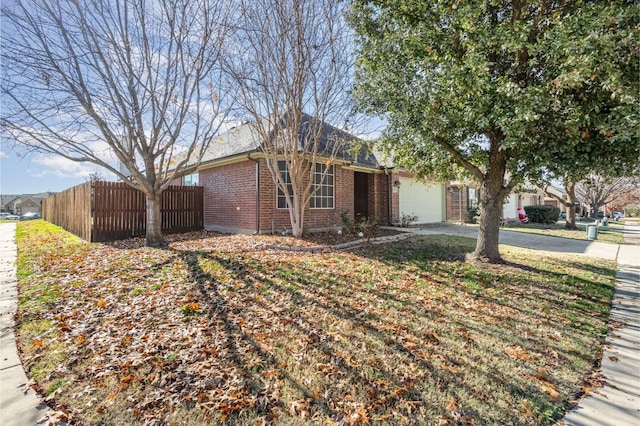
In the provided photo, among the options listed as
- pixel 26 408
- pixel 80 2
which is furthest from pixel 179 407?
pixel 80 2

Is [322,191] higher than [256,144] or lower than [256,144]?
lower

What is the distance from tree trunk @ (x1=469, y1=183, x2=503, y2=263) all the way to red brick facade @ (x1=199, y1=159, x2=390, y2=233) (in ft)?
19.6

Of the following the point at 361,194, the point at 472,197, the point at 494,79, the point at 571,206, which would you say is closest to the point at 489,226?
the point at 494,79

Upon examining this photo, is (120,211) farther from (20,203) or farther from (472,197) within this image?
(20,203)

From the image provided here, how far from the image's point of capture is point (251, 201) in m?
11.1

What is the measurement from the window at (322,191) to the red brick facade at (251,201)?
199 mm

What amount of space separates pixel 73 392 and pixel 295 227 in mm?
7659

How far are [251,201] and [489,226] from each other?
7.47 m

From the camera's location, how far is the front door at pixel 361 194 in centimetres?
1583

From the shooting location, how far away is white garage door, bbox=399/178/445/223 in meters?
16.5

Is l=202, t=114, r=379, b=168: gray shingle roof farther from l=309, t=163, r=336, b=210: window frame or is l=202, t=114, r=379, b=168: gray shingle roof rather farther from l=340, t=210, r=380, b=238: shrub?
Result: l=340, t=210, r=380, b=238: shrub

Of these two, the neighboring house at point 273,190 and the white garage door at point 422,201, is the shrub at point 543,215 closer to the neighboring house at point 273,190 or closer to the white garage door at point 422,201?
the white garage door at point 422,201

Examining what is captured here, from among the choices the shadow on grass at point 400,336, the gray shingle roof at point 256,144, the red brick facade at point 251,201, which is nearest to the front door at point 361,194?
the gray shingle roof at point 256,144

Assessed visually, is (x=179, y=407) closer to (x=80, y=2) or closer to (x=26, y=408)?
(x=26, y=408)
